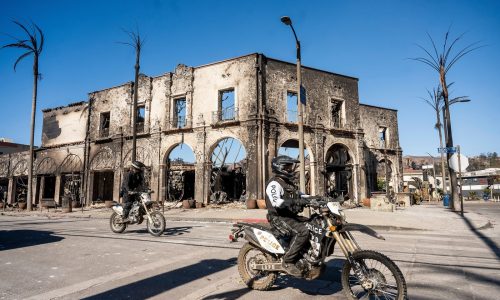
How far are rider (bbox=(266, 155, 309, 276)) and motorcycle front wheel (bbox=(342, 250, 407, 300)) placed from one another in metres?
0.56

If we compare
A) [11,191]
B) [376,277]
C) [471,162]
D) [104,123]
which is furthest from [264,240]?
[471,162]

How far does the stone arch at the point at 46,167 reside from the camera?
90.2 feet

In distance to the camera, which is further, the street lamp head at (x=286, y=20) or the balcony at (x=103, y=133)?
the balcony at (x=103, y=133)

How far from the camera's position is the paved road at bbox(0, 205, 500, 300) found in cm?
343

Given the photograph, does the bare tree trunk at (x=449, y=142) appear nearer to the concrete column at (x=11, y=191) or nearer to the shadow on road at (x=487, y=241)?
the shadow on road at (x=487, y=241)

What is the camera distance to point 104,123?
85.9 ft

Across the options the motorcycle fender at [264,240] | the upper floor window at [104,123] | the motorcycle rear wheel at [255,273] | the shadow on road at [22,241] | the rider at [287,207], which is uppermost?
the upper floor window at [104,123]

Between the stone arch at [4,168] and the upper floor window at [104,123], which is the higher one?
the upper floor window at [104,123]

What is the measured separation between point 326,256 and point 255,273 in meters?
0.99

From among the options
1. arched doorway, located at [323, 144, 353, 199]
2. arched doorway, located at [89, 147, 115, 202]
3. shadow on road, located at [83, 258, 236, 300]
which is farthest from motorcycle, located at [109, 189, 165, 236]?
arched doorway, located at [323, 144, 353, 199]

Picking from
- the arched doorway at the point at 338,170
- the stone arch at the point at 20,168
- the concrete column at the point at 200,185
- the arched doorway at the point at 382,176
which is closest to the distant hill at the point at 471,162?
the arched doorway at the point at 382,176

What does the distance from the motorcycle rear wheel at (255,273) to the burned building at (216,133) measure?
48.9 ft

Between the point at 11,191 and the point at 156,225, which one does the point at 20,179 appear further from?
the point at 156,225

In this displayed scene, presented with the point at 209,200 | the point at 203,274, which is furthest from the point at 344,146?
the point at 203,274
